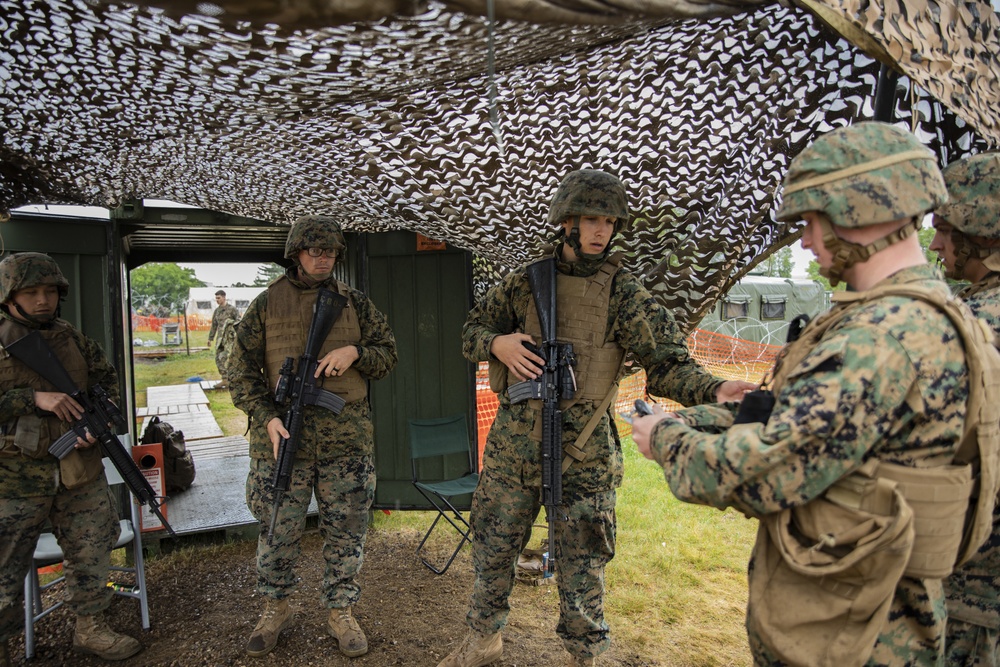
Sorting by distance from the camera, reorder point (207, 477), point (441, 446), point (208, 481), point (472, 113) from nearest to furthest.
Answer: point (472, 113) < point (441, 446) < point (208, 481) < point (207, 477)

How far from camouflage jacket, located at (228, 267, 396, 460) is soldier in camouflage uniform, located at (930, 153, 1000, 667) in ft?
9.09

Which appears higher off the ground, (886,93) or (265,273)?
(265,273)

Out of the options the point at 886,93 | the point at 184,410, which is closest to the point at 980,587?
the point at 886,93

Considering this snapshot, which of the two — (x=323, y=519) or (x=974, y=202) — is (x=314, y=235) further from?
(x=974, y=202)

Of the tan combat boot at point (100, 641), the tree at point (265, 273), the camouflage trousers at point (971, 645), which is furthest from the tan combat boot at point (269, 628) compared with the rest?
the tree at point (265, 273)

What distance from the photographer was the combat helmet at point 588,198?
9.16ft

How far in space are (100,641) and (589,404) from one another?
3.10m

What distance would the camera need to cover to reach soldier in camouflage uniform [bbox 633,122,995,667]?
1.44 meters

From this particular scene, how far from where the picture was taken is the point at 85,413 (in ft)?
10.9

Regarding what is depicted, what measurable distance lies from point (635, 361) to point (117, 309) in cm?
388

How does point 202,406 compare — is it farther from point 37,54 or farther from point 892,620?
point 892,620

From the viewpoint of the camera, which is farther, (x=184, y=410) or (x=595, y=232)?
(x=184, y=410)

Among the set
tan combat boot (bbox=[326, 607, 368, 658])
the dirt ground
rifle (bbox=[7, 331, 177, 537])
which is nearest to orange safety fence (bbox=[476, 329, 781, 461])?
the dirt ground

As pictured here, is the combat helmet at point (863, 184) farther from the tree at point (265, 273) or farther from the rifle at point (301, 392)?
the tree at point (265, 273)
